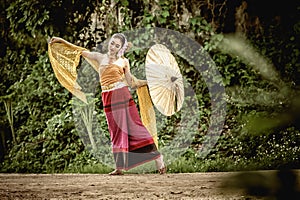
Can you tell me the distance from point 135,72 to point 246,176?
276 inches

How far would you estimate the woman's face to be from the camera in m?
5.30

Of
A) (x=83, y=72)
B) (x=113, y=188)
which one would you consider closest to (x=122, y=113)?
(x=113, y=188)

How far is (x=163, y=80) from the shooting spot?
545 cm

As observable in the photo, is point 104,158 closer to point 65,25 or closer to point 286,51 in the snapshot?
point 65,25

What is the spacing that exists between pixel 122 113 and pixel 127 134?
0.73 feet

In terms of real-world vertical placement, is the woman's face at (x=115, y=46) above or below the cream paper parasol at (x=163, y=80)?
above

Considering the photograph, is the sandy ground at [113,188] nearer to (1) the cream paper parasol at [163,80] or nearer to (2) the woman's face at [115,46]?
(1) the cream paper parasol at [163,80]

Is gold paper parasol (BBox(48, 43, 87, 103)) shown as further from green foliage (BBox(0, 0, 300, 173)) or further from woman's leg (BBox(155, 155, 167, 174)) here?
green foliage (BBox(0, 0, 300, 173))

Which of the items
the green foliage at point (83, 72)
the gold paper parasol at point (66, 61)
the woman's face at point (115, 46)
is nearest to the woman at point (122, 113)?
the woman's face at point (115, 46)

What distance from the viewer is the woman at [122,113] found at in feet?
17.4

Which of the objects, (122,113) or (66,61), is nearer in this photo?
(122,113)

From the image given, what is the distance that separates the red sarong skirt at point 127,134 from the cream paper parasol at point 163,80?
28 centimetres

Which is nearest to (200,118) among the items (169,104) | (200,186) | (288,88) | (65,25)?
(169,104)

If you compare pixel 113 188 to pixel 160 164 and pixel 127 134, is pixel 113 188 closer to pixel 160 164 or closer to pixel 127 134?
pixel 127 134
